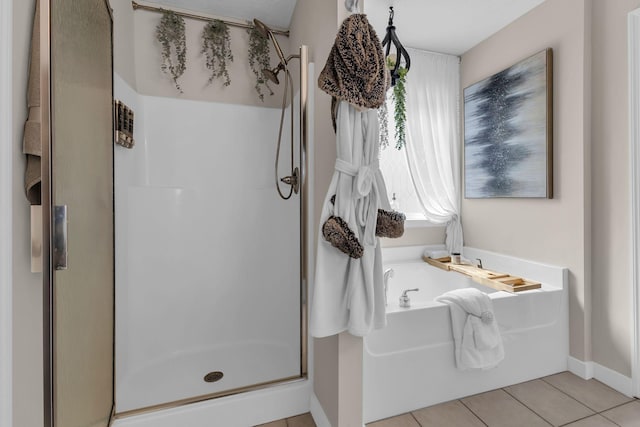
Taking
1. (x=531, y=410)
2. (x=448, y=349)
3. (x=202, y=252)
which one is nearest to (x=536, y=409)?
(x=531, y=410)

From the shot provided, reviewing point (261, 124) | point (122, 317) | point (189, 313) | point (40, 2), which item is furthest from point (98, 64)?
point (189, 313)

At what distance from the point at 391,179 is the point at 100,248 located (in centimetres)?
219

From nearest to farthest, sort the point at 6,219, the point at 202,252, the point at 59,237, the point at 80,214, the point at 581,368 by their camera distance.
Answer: the point at 6,219 < the point at 59,237 < the point at 80,214 < the point at 581,368 < the point at 202,252

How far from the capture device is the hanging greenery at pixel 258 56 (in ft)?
7.16

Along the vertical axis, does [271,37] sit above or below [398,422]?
above

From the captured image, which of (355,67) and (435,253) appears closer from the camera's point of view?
(355,67)

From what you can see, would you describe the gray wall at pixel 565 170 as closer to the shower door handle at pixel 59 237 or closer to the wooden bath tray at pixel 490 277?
the wooden bath tray at pixel 490 277

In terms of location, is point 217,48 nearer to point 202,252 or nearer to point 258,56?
point 258,56

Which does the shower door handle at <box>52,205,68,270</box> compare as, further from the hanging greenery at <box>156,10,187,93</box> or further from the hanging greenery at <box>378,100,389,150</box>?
the hanging greenery at <box>378,100,389,150</box>

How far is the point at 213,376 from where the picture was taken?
191 cm

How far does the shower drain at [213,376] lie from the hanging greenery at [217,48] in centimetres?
199

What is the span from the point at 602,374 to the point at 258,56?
10.1 ft

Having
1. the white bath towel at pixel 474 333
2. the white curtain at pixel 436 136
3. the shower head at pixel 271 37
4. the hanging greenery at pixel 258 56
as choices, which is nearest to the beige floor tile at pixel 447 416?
the white bath towel at pixel 474 333

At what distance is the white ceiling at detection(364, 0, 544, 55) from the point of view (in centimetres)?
211
